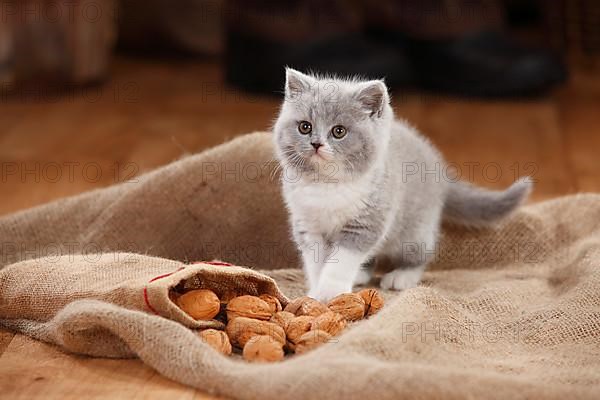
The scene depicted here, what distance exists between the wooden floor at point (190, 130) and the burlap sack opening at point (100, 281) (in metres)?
0.82

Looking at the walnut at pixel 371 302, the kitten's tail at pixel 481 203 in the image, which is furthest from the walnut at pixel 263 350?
the kitten's tail at pixel 481 203

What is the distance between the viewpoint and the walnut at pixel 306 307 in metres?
1.64

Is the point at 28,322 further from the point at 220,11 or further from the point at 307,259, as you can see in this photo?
the point at 220,11

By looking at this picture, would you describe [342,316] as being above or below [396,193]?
below

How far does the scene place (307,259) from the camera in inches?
73.8

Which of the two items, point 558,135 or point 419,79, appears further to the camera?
point 419,79

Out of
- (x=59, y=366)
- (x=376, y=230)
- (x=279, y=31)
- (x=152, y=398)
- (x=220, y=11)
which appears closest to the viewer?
(x=152, y=398)

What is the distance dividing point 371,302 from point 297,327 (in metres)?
0.20

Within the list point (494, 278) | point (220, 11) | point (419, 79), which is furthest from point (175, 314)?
point (220, 11)

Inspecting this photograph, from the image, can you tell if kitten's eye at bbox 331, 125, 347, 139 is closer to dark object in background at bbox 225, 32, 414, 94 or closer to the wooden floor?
the wooden floor

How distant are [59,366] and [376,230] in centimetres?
64

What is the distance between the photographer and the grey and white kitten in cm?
178

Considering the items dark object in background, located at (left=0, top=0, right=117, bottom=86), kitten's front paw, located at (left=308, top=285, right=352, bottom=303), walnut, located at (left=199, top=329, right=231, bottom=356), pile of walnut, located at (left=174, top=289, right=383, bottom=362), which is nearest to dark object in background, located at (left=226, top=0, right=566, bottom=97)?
dark object in background, located at (left=0, top=0, right=117, bottom=86)

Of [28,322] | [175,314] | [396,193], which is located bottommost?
[28,322]
